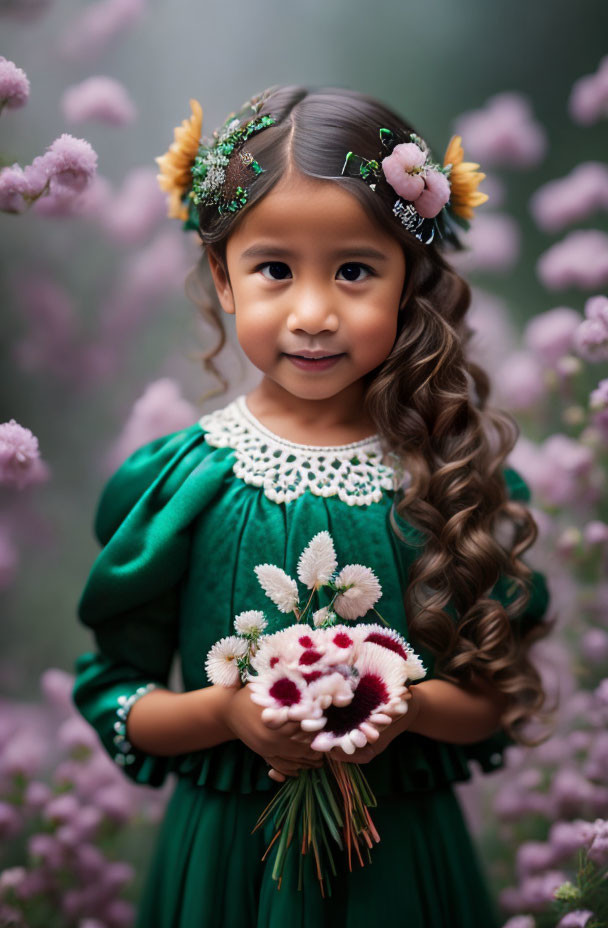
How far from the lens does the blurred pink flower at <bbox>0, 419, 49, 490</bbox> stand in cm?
114

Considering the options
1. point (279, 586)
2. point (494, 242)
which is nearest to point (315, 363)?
point (279, 586)

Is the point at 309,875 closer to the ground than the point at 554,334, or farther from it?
closer to the ground

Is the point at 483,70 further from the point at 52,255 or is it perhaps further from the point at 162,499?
the point at 162,499

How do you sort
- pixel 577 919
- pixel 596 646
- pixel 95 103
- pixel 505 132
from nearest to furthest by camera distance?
pixel 577 919
pixel 95 103
pixel 596 646
pixel 505 132

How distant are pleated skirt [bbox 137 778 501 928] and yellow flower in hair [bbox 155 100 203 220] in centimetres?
90

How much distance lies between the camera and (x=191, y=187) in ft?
4.28

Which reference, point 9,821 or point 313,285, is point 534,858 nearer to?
point 9,821

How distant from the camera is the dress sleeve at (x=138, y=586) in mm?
1209

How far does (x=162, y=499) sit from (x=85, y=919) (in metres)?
0.90

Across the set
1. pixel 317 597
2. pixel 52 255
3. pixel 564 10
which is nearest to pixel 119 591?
pixel 317 597

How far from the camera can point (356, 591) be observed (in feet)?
3.50

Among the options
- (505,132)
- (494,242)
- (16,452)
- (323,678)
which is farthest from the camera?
(494,242)

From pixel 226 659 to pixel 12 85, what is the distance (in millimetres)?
793

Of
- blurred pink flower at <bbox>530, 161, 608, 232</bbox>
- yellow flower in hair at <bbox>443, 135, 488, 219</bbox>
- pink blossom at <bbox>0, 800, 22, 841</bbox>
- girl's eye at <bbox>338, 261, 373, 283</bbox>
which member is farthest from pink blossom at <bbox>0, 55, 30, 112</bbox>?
pink blossom at <bbox>0, 800, 22, 841</bbox>
